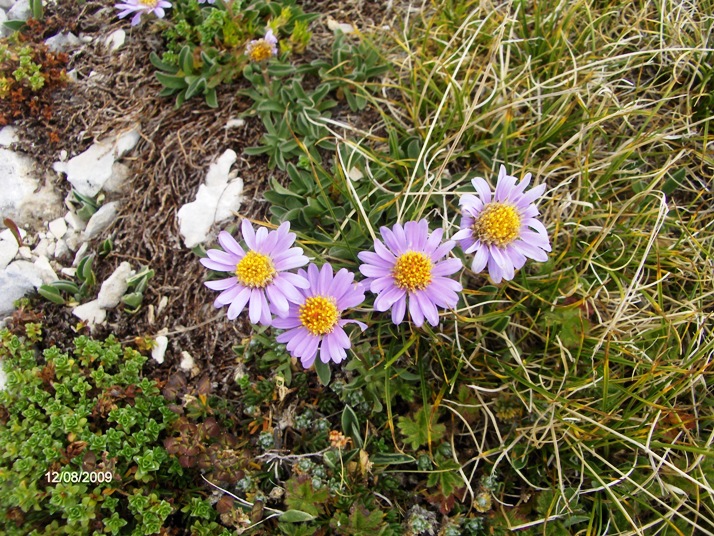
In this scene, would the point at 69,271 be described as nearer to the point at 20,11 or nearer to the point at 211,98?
the point at 211,98

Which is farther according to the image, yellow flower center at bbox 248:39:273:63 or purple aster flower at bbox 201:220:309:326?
yellow flower center at bbox 248:39:273:63

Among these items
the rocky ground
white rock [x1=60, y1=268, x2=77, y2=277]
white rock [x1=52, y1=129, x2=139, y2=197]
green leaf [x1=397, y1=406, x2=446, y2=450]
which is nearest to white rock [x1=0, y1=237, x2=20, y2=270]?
the rocky ground

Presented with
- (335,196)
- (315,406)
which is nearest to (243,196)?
→ (335,196)

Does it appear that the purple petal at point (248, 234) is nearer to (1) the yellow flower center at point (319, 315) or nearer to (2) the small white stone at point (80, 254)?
(1) the yellow flower center at point (319, 315)

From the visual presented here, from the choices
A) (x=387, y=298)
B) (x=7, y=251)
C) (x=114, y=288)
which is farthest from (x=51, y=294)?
(x=387, y=298)

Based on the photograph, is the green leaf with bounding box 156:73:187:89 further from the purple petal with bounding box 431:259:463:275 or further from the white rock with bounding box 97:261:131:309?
the purple petal with bounding box 431:259:463:275

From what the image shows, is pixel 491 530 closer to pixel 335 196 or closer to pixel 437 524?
pixel 437 524
